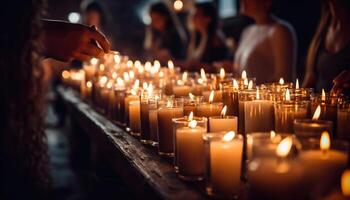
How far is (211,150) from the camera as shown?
5.52ft

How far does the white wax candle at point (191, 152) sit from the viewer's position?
1.92 metres

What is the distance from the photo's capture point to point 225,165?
1671 millimetres

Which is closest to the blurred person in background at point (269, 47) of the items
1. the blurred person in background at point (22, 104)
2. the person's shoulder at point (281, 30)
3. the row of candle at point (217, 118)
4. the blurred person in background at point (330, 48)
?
the person's shoulder at point (281, 30)

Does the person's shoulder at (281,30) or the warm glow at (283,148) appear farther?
the person's shoulder at (281,30)

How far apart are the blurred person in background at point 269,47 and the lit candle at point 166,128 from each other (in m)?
3.37

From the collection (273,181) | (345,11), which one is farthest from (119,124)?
(345,11)

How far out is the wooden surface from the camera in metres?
1.78

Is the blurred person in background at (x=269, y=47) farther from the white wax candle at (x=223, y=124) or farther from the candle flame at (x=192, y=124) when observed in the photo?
the candle flame at (x=192, y=124)

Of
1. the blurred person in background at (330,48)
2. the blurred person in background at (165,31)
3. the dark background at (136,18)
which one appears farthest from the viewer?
the blurred person in background at (165,31)

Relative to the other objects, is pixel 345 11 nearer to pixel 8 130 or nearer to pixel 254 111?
pixel 254 111

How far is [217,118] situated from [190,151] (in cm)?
25

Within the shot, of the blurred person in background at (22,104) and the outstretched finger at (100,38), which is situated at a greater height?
the outstretched finger at (100,38)

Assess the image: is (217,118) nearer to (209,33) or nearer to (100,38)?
(100,38)

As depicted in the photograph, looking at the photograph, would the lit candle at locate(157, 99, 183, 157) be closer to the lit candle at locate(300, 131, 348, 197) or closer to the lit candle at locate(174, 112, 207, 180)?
the lit candle at locate(174, 112, 207, 180)
